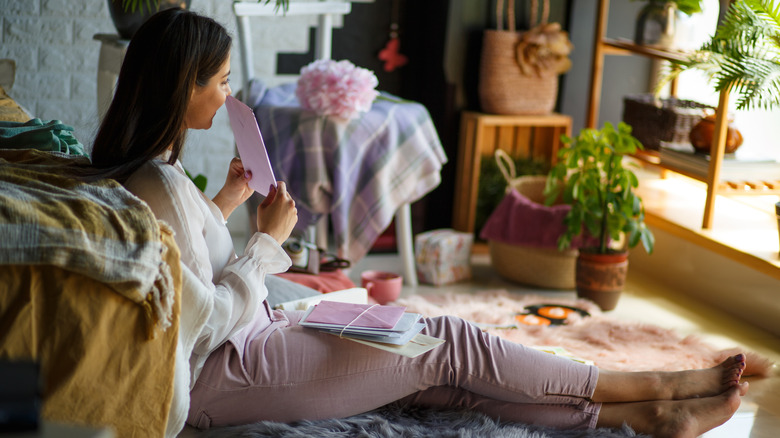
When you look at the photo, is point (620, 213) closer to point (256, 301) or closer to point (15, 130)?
point (256, 301)

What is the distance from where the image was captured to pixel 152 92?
147cm

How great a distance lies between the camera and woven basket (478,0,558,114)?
3.31 meters

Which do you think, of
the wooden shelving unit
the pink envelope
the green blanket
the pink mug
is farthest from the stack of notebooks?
the wooden shelving unit

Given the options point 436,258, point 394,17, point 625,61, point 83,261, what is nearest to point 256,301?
point 83,261

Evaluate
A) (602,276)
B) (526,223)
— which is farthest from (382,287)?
(602,276)

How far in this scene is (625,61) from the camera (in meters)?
3.71

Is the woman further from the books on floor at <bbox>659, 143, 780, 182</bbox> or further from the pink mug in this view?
the books on floor at <bbox>659, 143, 780, 182</bbox>

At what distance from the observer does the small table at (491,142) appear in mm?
3373

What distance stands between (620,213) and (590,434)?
1241mm

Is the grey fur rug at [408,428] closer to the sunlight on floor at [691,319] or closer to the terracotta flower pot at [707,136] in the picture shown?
the sunlight on floor at [691,319]

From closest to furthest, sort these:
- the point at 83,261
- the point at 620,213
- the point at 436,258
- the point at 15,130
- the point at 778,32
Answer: the point at 83,261 < the point at 15,130 < the point at 778,32 < the point at 620,213 < the point at 436,258

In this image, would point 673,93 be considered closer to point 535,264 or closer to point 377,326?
point 535,264

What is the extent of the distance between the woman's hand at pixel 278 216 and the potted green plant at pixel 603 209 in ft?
4.78

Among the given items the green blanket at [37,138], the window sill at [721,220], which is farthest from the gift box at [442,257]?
the green blanket at [37,138]
